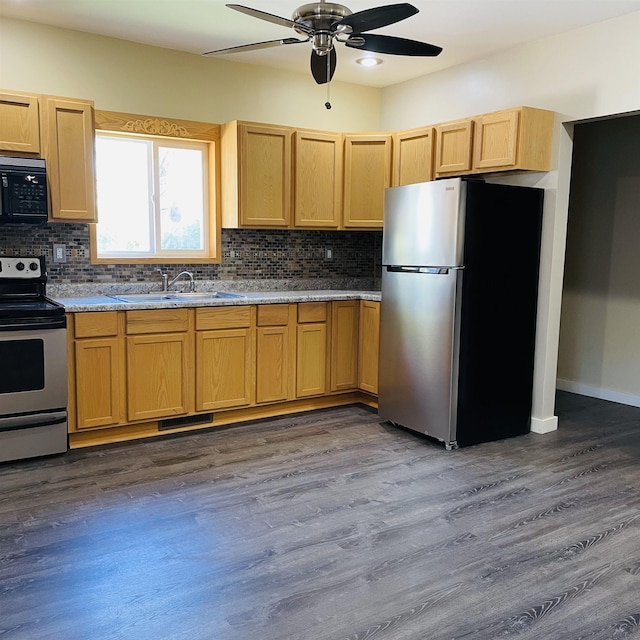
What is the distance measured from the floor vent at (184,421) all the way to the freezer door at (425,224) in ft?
5.27

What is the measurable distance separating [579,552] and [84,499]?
2227 millimetres

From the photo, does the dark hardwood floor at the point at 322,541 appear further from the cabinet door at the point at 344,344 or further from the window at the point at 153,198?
the window at the point at 153,198

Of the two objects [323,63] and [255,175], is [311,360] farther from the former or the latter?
[323,63]

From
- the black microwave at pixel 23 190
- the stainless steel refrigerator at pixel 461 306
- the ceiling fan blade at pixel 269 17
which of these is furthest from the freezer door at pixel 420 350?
the black microwave at pixel 23 190

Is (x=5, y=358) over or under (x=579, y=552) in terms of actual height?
over

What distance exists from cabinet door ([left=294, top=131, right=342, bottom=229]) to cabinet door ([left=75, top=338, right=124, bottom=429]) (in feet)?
5.66

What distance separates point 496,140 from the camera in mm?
3803

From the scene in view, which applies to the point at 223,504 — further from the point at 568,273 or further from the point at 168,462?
the point at 568,273

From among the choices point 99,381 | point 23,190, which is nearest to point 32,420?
point 99,381

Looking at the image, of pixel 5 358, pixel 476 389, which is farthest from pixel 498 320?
pixel 5 358

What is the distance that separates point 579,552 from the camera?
244cm

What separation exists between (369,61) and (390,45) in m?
1.77

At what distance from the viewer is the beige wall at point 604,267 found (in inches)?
187

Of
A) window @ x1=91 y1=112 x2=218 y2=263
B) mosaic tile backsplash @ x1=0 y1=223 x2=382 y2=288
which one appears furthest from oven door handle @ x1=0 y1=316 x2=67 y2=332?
window @ x1=91 y1=112 x2=218 y2=263
